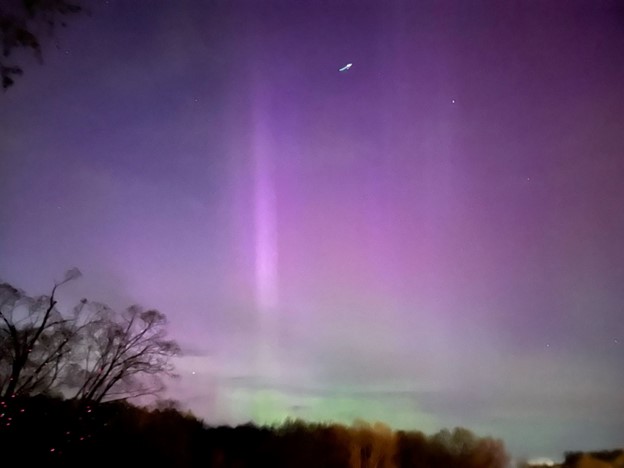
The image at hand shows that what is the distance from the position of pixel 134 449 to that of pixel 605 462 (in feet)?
50.1

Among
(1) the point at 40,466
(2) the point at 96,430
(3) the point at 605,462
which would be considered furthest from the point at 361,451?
(1) the point at 40,466

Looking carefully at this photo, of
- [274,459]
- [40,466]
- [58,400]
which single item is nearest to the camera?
[40,466]

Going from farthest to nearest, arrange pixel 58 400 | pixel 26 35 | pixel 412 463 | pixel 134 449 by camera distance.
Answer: pixel 412 463
pixel 134 449
pixel 58 400
pixel 26 35

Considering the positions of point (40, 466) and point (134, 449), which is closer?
point (40, 466)

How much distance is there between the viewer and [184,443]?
24844 millimetres

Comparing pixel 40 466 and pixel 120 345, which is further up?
pixel 120 345

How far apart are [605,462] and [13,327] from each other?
1860 cm

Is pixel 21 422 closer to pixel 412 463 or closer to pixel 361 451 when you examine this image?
pixel 361 451

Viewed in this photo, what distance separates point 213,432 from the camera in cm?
2775

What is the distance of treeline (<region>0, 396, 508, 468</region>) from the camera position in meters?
18.0

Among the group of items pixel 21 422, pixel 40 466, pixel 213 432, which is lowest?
pixel 40 466

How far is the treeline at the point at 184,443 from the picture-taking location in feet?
58.9

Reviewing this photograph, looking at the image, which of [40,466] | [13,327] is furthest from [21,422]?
[13,327]

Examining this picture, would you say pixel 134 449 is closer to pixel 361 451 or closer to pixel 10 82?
pixel 361 451
